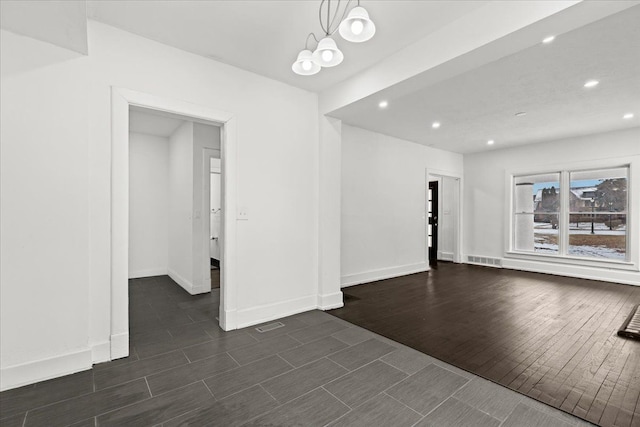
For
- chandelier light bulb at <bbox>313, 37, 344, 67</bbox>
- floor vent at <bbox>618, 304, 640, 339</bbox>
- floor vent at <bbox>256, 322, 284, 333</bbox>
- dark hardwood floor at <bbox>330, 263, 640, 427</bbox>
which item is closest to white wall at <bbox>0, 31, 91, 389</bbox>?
floor vent at <bbox>256, 322, 284, 333</bbox>

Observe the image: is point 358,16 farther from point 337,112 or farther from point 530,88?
point 530,88

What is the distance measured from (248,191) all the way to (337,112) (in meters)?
1.56

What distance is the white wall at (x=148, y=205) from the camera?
5625mm

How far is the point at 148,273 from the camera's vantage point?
5719mm

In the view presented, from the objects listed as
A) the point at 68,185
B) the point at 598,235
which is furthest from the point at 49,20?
the point at 598,235

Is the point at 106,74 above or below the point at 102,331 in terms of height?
above

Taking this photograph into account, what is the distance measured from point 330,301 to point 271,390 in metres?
1.88

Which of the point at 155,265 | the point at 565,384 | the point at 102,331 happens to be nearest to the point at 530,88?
the point at 565,384

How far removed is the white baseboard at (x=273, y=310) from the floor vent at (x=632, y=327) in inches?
134

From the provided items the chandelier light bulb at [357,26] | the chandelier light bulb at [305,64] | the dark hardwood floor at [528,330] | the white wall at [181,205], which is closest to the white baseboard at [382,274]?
the dark hardwood floor at [528,330]

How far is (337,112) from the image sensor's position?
3781mm

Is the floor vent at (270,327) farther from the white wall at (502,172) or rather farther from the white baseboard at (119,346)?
the white wall at (502,172)

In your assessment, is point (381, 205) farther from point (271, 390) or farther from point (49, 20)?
point (49, 20)

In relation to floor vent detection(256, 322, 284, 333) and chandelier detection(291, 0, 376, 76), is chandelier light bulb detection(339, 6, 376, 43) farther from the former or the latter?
floor vent detection(256, 322, 284, 333)
